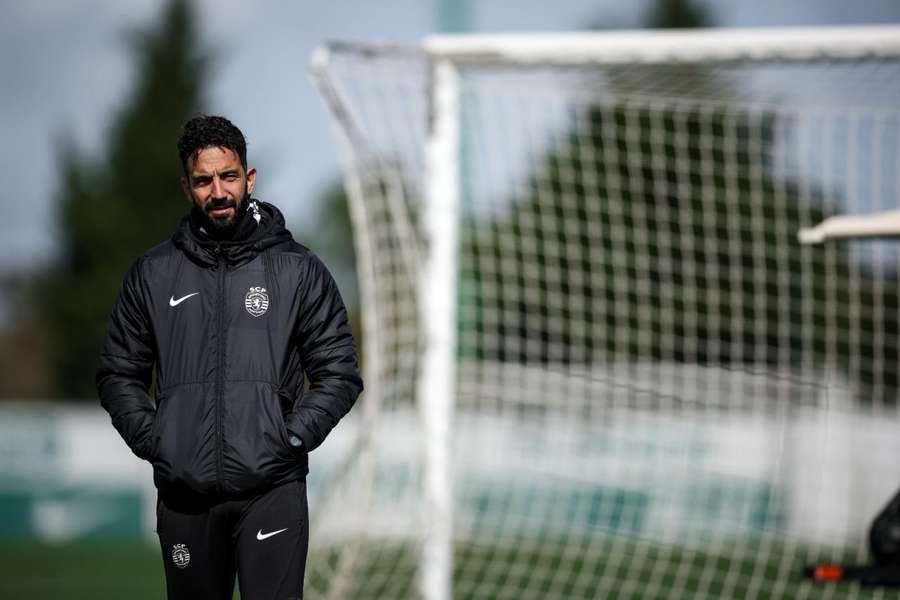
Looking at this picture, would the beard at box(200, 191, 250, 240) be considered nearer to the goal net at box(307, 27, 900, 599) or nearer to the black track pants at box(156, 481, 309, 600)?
the black track pants at box(156, 481, 309, 600)

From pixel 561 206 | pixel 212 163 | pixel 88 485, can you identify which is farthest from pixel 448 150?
pixel 88 485

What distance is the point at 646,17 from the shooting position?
26.9 meters

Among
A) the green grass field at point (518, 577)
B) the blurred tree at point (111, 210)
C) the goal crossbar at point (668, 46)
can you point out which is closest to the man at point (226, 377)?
the goal crossbar at point (668, 46)

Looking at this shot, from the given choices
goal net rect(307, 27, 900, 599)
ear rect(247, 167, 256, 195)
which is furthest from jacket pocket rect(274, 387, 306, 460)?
goal net rect(307, 27, 900, 599)

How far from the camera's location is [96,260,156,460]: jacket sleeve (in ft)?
9.26

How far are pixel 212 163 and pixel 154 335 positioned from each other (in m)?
0.47

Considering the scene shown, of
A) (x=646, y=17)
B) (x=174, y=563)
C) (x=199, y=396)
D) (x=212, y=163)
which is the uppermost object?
(x=646, y=17)

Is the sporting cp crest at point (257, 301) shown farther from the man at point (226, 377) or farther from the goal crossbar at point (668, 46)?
the goal crossbar at point (668, 46)

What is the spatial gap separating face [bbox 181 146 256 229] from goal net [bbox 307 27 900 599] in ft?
8.08

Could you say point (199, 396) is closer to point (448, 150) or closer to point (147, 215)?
point (448, 150)

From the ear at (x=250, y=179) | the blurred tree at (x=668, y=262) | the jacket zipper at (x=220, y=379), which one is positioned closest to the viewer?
the jacket zipper at (x=220, y=379)

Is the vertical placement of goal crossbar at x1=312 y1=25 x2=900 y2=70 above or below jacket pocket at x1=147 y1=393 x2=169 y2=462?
above

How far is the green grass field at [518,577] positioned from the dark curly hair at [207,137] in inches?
152

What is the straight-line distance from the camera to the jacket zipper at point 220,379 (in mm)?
2678
